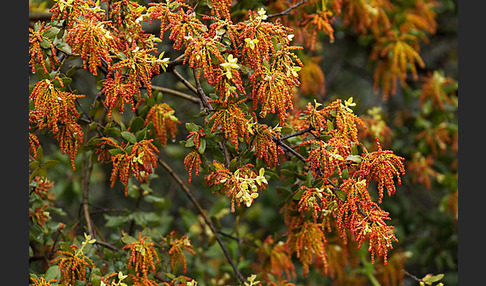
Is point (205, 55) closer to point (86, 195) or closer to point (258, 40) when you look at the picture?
point (258, 40)

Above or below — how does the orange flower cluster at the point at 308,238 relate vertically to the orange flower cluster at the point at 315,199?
below

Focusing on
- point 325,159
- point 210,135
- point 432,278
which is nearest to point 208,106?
point 210,135

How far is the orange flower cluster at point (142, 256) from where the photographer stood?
176 cm

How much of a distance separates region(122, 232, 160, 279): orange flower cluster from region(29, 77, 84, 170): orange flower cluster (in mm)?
335

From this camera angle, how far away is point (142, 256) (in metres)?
1.78

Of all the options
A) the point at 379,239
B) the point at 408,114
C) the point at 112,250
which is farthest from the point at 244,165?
the point at 408,114

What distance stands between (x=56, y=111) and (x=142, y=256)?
0.50 meters

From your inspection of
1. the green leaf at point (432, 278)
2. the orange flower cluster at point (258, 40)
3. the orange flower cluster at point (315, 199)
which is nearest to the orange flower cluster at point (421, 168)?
the green leaf at point (432, 278)

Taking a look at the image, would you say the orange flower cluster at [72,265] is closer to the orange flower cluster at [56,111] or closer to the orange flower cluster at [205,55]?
the orange flower cluster at [56,111]

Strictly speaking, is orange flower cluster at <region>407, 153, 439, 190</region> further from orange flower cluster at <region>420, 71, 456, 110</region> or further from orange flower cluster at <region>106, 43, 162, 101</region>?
orange flower cluster at <region>106, 43, 162, 101</region>

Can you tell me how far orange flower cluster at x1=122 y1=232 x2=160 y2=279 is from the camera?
1.76 meters

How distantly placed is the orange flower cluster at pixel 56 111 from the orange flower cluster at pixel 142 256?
13.2 inches

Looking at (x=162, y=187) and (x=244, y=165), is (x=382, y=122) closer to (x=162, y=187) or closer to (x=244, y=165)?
(x=244, y=165)

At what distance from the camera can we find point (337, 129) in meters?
1.63
